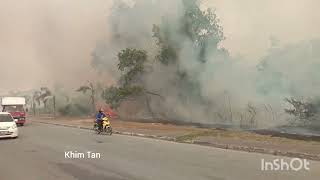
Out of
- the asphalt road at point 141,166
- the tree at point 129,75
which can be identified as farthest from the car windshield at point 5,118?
the tree at point 129,75

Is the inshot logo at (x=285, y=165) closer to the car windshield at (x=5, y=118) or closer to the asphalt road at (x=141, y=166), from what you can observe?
the asphalt road at (x=141, y=166)

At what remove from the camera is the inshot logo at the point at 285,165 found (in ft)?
35.2

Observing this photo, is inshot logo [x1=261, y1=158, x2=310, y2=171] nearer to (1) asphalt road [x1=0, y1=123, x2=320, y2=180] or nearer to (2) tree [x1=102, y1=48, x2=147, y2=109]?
(1) asphalt road [x1=0, y1=123, x2=320, y2=180]

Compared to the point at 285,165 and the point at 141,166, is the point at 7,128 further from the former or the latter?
the point at 285,165

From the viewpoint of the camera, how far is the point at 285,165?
11305 millimetres

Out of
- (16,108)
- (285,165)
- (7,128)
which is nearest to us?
(285,165)

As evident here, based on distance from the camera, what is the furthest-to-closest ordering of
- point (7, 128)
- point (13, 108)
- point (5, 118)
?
point (13, 108) < point (5, 118) < point (7, 128)

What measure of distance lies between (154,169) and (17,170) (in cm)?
347

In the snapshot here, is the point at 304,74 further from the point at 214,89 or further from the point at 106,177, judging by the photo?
the point at 106,177

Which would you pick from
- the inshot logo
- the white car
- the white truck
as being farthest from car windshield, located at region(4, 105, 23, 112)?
the inshot logo

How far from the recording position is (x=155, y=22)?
50.2 meters

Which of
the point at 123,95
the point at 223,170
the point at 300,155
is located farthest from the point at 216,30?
the point at 223,170

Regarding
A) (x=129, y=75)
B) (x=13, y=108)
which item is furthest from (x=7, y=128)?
(x=129, y=75)

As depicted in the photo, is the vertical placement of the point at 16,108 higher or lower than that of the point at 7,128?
higher
